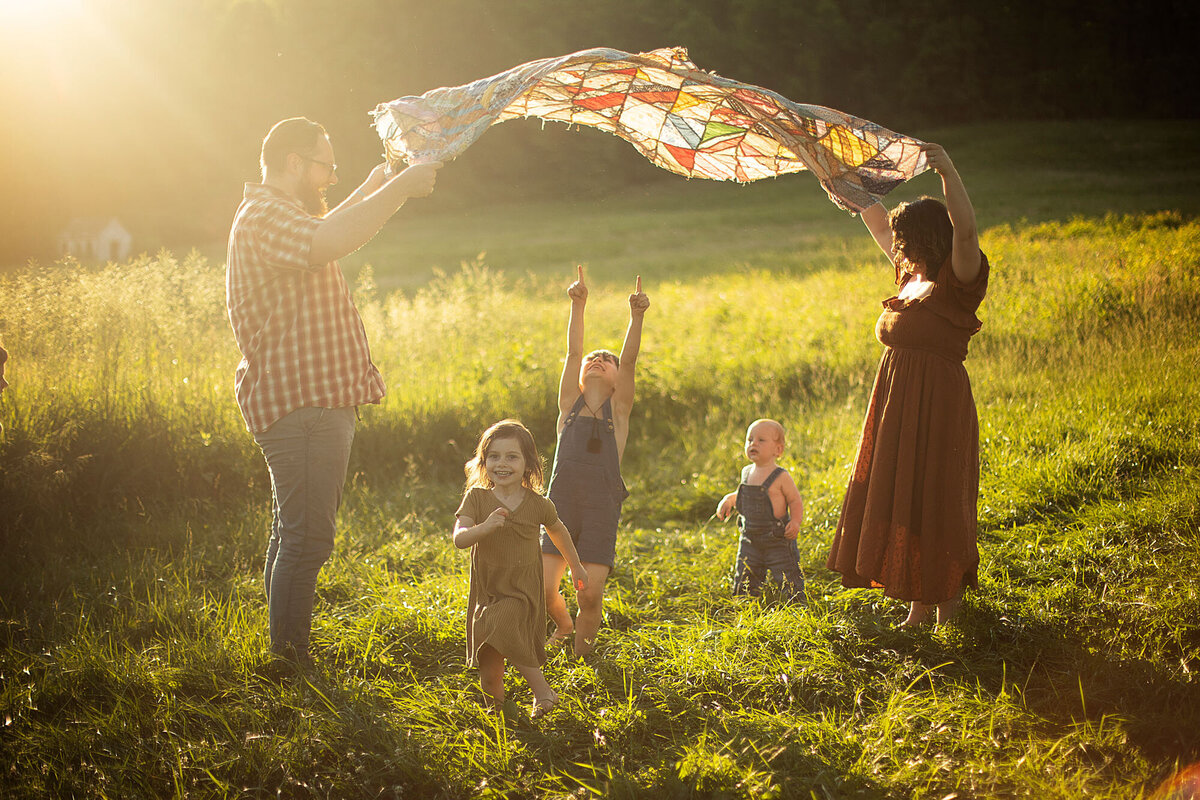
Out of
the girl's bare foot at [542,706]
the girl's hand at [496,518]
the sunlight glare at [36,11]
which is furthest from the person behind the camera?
the sunlight glare at [36,11]

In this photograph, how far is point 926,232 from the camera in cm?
383

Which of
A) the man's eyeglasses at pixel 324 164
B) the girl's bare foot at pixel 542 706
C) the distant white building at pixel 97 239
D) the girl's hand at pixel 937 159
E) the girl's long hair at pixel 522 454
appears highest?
the distant white building at pixel 97 239

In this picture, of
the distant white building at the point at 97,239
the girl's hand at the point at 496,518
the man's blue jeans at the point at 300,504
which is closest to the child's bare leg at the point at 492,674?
the girl's hand at the point at 496,518

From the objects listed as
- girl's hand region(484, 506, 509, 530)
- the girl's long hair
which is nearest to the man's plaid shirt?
the girl's long hair

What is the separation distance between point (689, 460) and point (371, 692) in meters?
4.33

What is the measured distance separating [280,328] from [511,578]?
1.47m

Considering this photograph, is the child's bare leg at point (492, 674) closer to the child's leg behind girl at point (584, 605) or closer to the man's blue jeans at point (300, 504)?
the child's leg behind girl at point (584, 605)

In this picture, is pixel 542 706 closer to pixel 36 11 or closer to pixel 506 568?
pixel 506 568

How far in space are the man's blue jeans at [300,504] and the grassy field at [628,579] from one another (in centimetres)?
29

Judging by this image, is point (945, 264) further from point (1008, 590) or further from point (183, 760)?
point (183, 760)

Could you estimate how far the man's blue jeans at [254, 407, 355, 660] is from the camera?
3775 millimetres

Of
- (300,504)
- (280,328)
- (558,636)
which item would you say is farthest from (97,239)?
(558,636)

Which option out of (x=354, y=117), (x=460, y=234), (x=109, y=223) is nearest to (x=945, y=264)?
(x=460, y=234)

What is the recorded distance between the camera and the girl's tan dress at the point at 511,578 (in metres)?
3.63
